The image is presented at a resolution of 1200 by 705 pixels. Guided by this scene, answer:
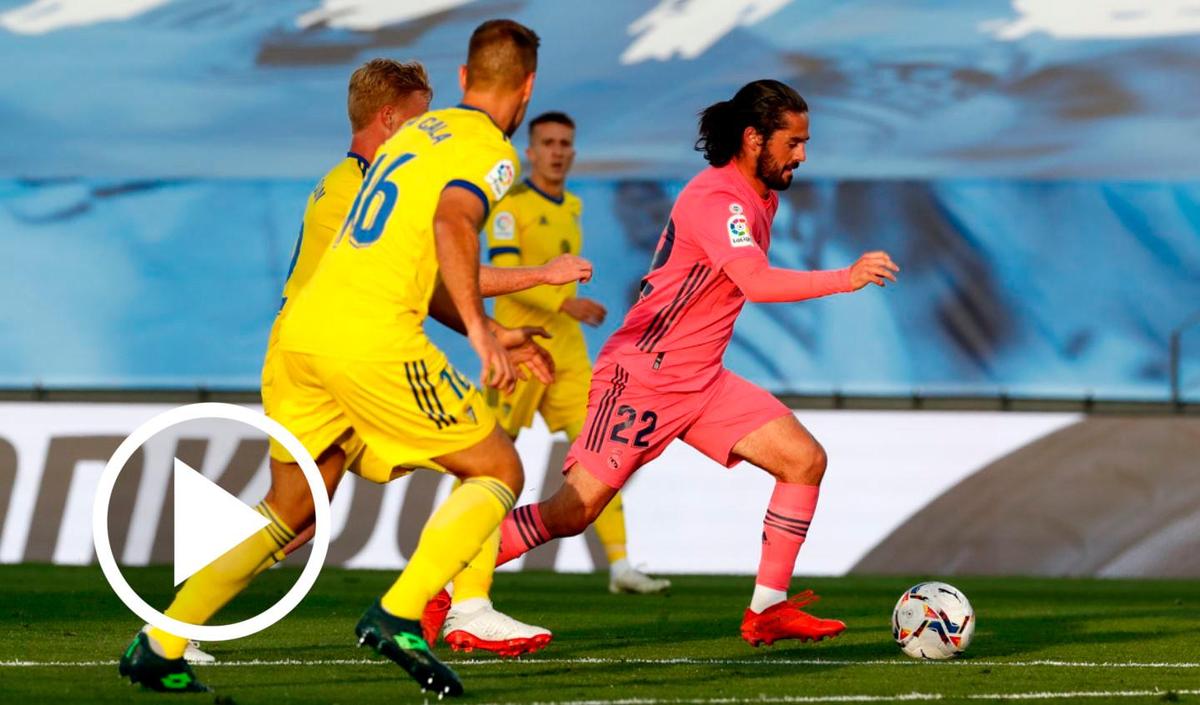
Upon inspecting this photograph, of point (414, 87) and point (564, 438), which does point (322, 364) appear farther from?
point (564, 438)

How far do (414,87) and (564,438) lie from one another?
6.80 metres

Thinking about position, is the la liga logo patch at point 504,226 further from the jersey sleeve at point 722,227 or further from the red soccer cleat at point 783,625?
the red soccer cleat at point 783,625

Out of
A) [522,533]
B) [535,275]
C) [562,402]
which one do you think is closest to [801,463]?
[522,533]

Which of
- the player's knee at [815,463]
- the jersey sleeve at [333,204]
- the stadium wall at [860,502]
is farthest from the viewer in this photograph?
the stadium wall at [860,502]

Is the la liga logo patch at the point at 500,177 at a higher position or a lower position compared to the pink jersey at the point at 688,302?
lower

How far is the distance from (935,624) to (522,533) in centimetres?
162

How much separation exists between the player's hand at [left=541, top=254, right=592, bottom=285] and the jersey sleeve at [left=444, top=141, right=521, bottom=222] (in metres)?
0.40

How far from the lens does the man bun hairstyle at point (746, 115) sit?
767cm

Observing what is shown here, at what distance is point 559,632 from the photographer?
8320 millimetres

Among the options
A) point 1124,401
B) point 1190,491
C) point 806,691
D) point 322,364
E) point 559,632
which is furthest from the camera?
point 1124,401

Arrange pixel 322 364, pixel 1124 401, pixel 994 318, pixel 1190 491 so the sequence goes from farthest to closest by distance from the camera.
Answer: pixel 994 318
pixel 1124 401
pixel 1190 491
pixel 322 364

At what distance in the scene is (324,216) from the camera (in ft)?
23.2

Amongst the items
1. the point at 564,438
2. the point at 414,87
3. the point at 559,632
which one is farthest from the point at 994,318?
the point at 414,87

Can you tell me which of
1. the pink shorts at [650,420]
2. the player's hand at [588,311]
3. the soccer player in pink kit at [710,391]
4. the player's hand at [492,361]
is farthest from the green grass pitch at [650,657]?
the player's hand at [588,311]
